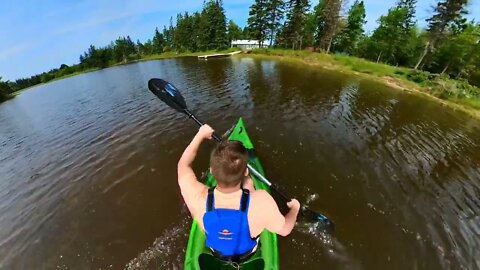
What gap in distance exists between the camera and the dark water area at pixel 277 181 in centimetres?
637

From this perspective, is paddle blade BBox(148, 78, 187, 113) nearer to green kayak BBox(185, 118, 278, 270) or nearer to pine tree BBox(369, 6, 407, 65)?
green kayak BBox(185, 118, 278, 270)

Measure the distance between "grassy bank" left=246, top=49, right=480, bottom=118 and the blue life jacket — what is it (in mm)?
20893

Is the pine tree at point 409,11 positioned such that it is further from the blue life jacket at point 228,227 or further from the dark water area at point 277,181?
the blue life jacket at point 228,227

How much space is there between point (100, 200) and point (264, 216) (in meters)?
7.45

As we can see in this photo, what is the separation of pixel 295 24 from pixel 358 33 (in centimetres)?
1334

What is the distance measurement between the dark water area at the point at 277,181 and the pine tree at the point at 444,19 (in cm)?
1993

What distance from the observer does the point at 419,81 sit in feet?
80.8

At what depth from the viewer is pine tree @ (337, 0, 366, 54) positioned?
4900cm

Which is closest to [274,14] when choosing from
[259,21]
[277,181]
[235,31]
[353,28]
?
[259,21]

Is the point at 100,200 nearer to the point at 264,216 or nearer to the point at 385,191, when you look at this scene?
the point at 264,216

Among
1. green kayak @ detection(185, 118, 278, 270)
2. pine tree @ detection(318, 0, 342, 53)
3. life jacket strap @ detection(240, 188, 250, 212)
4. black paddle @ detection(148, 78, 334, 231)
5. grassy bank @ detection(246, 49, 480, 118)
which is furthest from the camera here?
pine tree @ detection(318, 0, 342, 53)

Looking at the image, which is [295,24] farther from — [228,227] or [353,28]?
[228,227]

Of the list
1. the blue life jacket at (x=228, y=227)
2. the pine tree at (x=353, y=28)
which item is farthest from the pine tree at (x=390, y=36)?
the blue life jacket at (x=228, y=227)

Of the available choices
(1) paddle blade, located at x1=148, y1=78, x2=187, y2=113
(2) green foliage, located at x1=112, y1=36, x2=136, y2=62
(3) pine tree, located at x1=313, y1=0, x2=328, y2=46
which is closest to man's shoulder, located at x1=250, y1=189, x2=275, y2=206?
(1) paddle blade, located at x1=148, y1=78, x2=187, y2=113
